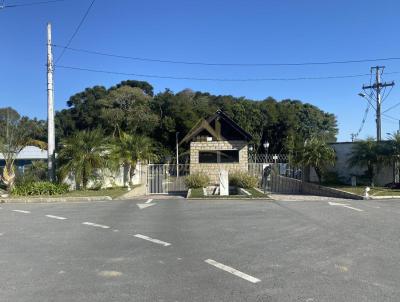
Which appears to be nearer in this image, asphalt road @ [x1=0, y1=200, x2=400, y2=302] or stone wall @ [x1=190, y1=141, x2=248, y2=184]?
asphalt road @ [x1=0, y1=200, x2=400, y2=302]

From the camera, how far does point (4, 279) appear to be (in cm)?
634

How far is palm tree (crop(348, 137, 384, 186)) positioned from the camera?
23.6 m

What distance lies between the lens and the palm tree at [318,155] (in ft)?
84.0

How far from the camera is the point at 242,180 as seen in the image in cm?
2622

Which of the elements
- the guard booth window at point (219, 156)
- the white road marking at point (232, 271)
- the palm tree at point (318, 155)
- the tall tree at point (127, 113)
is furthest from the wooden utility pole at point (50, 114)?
the tall tree at point (127, 113)

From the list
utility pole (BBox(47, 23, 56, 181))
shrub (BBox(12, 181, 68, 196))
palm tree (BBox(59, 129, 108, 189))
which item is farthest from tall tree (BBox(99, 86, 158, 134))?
shrub (BBox(12, 181, 68, 196))

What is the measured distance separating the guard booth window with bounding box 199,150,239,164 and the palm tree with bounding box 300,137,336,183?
6794 mm

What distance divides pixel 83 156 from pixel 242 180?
908cm

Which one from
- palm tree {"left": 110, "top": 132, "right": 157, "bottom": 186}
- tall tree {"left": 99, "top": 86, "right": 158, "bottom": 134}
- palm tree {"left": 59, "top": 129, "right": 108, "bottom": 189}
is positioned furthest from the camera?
tall tree {"left": 99, "top": 86, "right": 158, "bottom": 134}

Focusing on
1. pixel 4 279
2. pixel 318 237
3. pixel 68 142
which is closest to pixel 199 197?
pixel 68 142

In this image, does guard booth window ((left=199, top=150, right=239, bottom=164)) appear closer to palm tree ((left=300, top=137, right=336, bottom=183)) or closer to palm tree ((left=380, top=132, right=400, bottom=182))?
palm tree ((left=300, top=137, right=336, bottom=183))

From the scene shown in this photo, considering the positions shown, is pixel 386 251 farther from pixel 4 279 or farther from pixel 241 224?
pixel 4 279

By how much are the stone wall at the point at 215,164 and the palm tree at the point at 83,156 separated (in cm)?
925

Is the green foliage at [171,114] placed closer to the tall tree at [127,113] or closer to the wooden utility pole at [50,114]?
the tall tree at [127,113]
